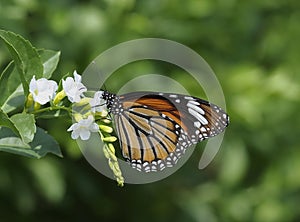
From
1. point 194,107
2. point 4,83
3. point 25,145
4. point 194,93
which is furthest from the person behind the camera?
point 194,93

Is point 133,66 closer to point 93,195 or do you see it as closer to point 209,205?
point 93,195

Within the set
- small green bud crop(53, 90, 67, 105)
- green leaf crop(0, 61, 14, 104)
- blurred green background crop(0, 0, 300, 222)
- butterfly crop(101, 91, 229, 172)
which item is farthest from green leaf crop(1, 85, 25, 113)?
blurred green background crop(0, 0, 300, 222)

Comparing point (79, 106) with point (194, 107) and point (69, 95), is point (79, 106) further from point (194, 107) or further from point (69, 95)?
point (194, 107)

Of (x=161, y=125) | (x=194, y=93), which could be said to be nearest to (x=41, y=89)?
(x=161, y=125)

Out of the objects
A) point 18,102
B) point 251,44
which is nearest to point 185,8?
point 251,44

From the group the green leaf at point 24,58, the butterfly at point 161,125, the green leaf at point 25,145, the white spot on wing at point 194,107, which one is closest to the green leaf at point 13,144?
the green leaf at point 25,145

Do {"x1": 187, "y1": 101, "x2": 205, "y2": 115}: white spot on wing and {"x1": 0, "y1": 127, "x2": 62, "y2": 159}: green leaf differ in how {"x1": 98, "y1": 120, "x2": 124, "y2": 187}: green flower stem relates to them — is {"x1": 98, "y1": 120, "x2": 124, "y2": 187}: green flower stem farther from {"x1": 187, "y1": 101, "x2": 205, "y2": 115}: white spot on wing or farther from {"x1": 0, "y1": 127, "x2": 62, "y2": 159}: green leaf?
{"x1": 187, "y1": 101, "x2": 205, "y2": 115}: white spot on wing

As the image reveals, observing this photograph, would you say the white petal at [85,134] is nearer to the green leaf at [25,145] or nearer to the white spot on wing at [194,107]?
the green leaf at [25,145]
